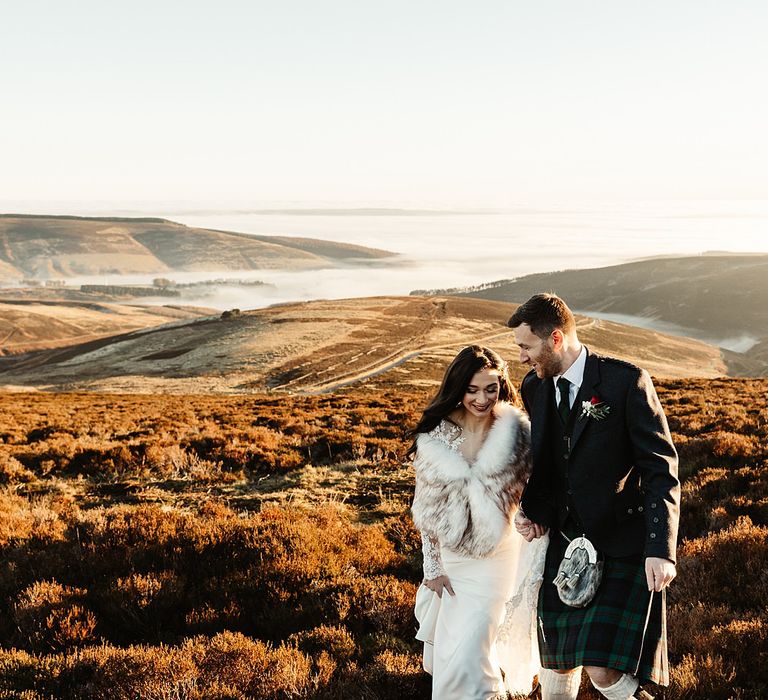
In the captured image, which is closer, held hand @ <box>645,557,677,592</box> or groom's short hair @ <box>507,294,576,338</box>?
held hand @ <box>645,557,677,592</box>

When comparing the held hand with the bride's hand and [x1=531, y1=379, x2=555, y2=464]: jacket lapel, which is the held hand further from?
the bride's hand

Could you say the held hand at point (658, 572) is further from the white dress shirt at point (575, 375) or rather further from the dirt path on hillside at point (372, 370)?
the dirt path on hillside at point (372, 370)

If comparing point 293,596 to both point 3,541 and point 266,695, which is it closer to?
point 266,695

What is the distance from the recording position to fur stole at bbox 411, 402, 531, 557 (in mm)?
3914

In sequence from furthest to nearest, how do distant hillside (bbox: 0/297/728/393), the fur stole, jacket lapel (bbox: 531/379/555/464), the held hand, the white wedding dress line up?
distant hillside (bbox: 0/297/728/393) → the fur stole → the white wedding dress → jacket lapel (bbox: 531/379/555/464) → the held hand

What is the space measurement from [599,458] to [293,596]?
3.44 metres

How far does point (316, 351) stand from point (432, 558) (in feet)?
210

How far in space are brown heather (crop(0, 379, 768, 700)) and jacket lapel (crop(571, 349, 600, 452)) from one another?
1.95 metres

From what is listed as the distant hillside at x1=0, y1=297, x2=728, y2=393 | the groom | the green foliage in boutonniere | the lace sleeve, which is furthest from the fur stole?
the distant hillside at x1=0, y1=297, x2=728, y2=393

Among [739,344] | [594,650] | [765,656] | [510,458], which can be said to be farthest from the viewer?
[739,344]

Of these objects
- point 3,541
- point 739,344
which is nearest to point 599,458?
point 3,541

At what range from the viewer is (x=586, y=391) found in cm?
344

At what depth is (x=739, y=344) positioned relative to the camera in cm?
18875

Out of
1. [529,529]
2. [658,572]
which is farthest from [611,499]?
[529,529]
